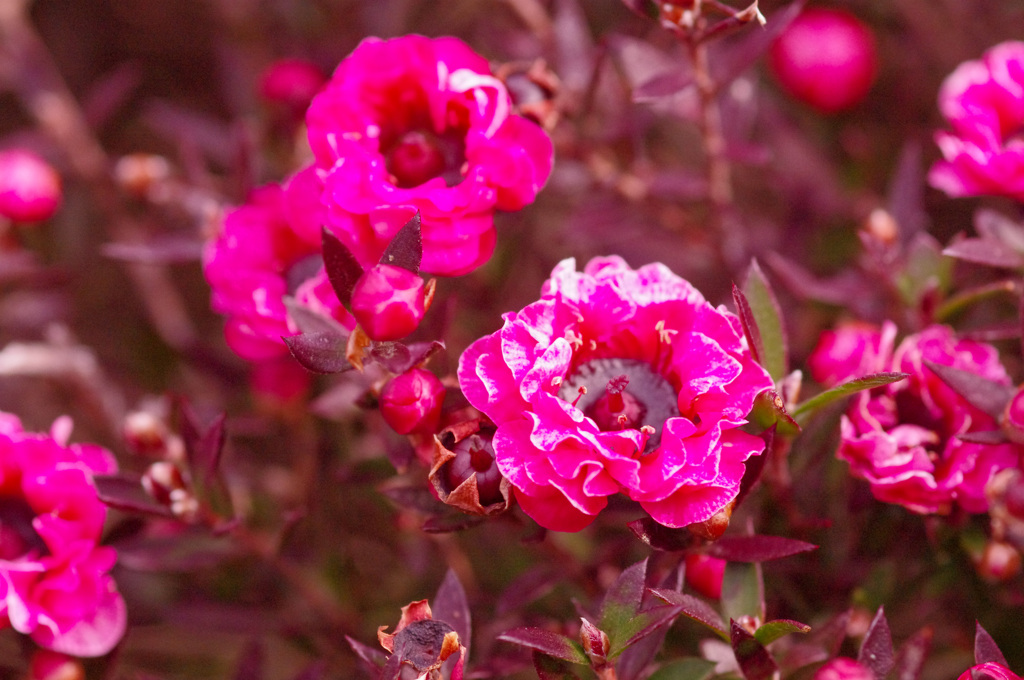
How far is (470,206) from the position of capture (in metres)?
0.82

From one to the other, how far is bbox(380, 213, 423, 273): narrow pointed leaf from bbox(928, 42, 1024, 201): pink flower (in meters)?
0.63

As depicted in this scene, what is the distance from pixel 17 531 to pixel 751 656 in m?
Answer: 0.82

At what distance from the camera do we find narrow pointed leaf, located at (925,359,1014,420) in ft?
2.77

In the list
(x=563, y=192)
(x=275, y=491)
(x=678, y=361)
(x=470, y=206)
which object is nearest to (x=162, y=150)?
(x=275, y=491)

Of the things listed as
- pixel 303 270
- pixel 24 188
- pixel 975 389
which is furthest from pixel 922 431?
pixel 24 188

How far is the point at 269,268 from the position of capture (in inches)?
40.1

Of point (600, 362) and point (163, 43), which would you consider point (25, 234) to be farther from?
point (600, 362)

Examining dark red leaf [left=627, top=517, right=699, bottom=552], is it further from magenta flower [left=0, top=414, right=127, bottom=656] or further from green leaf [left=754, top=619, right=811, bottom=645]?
magenta flower [left=0, top=414, right=127, bottom=656]

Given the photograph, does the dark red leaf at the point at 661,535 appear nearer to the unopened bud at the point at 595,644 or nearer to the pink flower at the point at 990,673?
the unopened bud at the point at 595,644

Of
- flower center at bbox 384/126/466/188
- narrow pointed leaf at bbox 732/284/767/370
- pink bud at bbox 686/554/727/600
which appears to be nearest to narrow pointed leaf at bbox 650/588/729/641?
pink bud at bbox 686/554/727/600

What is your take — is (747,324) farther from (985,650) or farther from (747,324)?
(985,650)

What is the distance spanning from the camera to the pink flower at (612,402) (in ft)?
2.32

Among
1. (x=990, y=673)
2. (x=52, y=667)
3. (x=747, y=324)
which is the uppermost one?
(x=747, y=324)

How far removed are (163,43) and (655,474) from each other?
192cm
